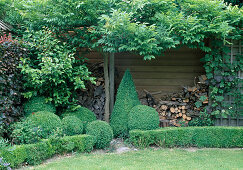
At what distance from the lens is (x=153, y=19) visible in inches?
211

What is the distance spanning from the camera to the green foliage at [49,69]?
4.83 meters

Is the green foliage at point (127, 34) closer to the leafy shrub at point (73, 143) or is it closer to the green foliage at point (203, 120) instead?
the leafy shrub at point (73, 143)

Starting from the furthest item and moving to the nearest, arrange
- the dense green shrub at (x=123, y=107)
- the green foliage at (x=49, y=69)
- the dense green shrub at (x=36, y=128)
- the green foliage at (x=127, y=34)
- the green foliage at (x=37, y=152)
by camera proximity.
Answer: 1. the dense green shrub at (x=123, y=107)
2. the green foliage at (x=49, y=69)
3. the green foliage at (x=127, y=34)
4. the dense green shrub at (x=36, y=128)
5. the green foliage at (x=37, y=152)

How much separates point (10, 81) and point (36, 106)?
856 millimetres

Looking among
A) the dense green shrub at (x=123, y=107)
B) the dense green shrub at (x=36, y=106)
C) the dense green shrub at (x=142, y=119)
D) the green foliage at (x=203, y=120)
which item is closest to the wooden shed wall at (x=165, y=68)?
the green foliage at (x=203, y=120)

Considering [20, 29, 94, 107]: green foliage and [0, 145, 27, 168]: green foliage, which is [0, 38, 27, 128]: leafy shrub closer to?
[20, 29, 94, 107]: green foliage

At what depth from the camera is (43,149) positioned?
4.15 m

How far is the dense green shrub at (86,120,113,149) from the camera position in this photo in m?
4.88

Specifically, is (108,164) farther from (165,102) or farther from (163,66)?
(163,66)

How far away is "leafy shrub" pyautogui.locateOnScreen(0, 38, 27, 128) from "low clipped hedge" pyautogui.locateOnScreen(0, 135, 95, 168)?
2.17 ft

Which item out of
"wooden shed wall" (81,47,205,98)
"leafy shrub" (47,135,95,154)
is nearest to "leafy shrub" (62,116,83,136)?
"leafy shrub" (47,135,95,154)

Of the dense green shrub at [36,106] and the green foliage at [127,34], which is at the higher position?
the green foliage at [127,34]

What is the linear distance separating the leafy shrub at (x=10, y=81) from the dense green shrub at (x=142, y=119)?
2393mm

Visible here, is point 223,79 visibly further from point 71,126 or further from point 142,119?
point 71,126
